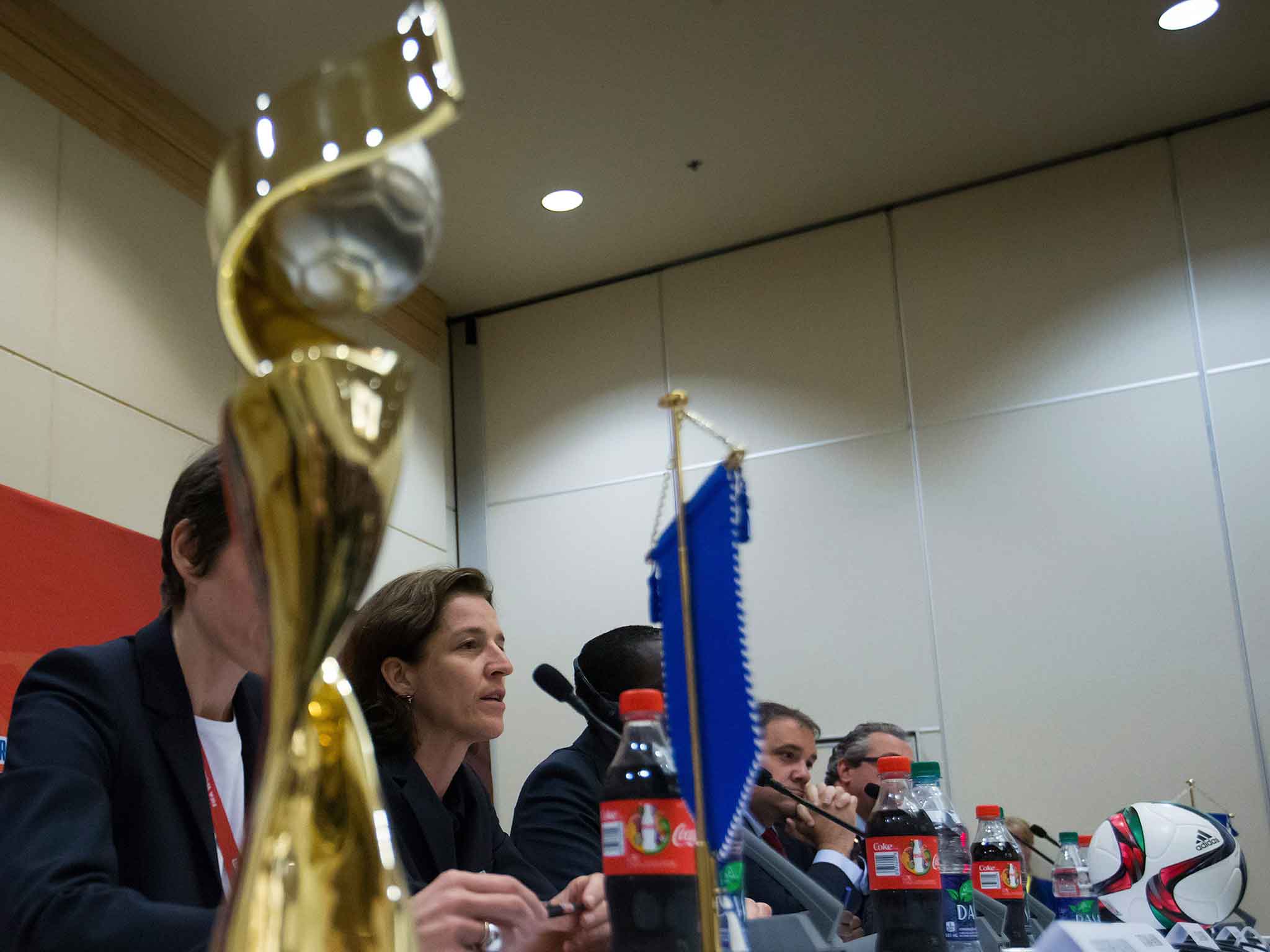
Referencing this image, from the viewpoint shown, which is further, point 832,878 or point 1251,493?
point 1251,493

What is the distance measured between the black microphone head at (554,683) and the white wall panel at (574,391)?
4.20 meters

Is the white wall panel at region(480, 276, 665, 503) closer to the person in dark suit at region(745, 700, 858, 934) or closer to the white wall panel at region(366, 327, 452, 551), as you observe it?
the white wall panel at region(366, 327, 452, 551)

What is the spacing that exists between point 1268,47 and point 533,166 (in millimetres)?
2557

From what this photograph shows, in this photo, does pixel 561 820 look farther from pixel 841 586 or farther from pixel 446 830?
pixel 841 586

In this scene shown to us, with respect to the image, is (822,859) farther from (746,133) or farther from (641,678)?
(746,133)

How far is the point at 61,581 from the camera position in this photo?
3.20 meters

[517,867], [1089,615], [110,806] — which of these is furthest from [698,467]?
[110,806]

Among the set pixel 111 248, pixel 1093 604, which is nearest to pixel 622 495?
pixel 1093 604

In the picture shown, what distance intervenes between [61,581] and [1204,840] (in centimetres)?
262

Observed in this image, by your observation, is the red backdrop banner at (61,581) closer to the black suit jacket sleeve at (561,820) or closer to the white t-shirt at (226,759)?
the black suit jacket sleeve at (561,820)

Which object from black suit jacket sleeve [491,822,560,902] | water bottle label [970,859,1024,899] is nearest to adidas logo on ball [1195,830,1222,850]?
water bottle label [970,859,1024,899]

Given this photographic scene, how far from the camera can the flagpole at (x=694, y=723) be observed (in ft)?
1.91

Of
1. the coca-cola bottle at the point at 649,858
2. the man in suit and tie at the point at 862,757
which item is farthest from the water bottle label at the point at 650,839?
the man in suit and tie at the point at 862,757

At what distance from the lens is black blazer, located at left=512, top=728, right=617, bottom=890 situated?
1921mm
